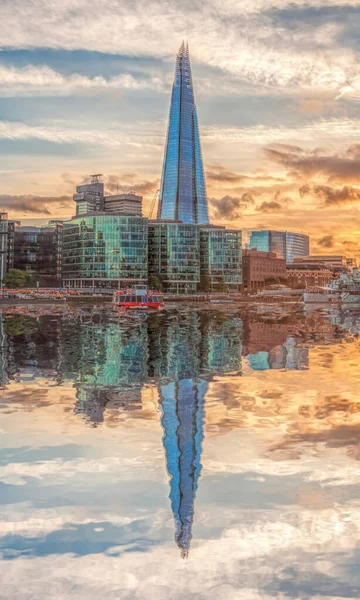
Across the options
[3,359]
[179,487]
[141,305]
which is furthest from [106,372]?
[141,305]

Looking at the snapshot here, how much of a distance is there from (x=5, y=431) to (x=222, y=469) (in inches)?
284

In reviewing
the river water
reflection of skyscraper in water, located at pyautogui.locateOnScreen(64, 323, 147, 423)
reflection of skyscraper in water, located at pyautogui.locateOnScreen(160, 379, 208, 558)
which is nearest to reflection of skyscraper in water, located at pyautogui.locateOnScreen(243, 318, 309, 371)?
the river water

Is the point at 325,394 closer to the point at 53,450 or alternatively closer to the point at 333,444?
the point at 333,444

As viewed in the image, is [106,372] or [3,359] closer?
[106,372]

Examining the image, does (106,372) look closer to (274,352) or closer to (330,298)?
(274,352)

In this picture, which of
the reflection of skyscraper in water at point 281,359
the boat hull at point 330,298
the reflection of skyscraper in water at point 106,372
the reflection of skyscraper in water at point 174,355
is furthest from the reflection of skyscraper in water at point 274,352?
the boat hull at point 330,298

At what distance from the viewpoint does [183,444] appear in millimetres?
17734

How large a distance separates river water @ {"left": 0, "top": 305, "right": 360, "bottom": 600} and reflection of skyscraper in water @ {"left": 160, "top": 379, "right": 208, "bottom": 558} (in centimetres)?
4

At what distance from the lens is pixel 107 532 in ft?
39.3

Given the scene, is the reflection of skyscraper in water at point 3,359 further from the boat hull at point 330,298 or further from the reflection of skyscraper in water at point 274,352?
the boat hull at point 330,298

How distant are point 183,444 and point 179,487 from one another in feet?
11.3

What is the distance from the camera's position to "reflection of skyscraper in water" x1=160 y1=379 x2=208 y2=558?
12.7 metres

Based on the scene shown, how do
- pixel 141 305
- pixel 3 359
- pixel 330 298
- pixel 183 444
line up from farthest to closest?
pixel 330 298 < pixel 141 305 < pixel 3 359 < pixel 183 444

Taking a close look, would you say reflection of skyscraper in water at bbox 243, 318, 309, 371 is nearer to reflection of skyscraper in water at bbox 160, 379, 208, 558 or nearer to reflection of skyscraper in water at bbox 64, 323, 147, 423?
reflection of skyscraper in water at bbox 64, 323, 147, 423
